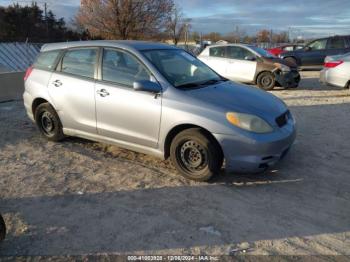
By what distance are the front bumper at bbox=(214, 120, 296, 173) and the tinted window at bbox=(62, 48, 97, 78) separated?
235 cm

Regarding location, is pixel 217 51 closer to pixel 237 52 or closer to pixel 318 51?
pixel 237 52

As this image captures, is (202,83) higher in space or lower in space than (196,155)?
higher

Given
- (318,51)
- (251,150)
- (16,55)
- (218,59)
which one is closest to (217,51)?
(218,59)

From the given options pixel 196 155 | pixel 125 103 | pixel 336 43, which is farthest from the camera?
pixel 336 43

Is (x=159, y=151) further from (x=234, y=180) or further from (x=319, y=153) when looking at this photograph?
(x=319, y=153)

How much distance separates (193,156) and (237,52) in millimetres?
8905

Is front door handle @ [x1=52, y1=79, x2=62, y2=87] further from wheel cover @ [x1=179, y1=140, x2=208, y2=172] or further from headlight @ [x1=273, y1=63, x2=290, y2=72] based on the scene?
headlight @ [x1=273, y1=63, x2=290, y2=72]

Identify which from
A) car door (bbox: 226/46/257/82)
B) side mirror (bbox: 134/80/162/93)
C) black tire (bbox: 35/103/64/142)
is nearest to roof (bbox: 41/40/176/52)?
side mirror (bbox: 134/80/162/93)

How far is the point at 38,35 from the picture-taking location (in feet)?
126

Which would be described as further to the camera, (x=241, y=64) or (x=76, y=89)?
(x=241, y=64)

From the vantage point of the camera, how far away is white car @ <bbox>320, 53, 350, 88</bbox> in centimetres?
1093

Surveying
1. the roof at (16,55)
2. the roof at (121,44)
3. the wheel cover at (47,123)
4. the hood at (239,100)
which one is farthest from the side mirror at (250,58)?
the roof at (16,55)

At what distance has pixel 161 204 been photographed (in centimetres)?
421

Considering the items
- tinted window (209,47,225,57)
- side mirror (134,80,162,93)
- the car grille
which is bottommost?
the car grille
